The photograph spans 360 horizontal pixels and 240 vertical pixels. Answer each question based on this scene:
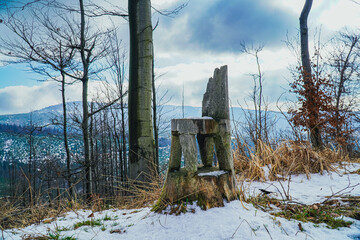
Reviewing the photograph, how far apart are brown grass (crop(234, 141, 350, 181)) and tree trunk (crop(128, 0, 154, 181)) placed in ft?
5.73

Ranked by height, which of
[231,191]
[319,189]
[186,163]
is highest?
[186,163]

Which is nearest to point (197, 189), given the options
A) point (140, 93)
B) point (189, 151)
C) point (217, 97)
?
point (189, 151)

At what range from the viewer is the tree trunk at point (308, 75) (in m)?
5.11

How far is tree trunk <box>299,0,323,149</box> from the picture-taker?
5113mm

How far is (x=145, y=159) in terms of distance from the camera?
3.50 metres

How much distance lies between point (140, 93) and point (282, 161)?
3.01 meters

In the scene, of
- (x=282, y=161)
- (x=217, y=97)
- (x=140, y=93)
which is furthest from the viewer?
(x=282, y=161)

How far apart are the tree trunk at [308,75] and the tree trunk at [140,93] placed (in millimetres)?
3833

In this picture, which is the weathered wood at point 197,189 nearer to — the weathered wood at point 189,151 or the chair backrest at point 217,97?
the weathered wood at point 189,151

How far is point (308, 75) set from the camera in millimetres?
5602

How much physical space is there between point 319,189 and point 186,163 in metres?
2.34

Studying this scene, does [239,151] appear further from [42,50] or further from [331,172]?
[42,50]

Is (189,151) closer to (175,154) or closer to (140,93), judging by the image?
(175,154)

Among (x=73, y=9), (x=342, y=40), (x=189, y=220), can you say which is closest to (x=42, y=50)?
(x=73, y=9)
